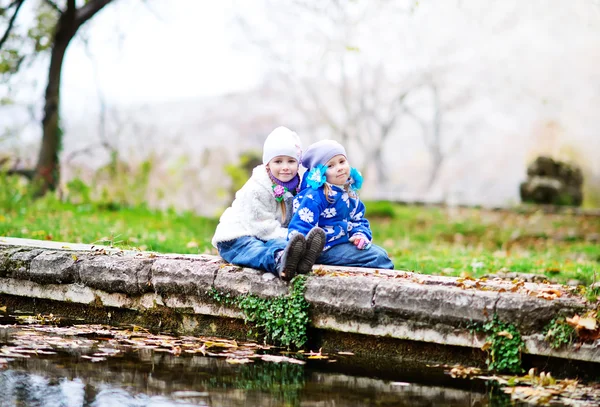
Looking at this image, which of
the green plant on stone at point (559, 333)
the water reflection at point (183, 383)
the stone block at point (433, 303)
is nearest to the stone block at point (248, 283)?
the water reflection at point (183, 383)

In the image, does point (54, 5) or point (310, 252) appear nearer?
point (310, 252)

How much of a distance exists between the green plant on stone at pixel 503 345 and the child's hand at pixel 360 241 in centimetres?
137

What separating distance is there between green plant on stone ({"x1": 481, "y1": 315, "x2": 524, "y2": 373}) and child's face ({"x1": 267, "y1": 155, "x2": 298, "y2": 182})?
1899 millimetres

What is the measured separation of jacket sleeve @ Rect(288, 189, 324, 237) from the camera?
481cm

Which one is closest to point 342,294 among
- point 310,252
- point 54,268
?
point 310,252

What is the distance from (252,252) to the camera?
4773 millimetres

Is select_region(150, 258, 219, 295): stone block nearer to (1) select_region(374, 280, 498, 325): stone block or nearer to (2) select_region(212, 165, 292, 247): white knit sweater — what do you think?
(2) select_region(212, 165, 292, 247): white knit sweater

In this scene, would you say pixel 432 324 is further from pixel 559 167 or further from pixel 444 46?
pixel 444 46

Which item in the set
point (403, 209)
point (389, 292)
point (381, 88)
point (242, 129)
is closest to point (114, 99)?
point (242, 129)

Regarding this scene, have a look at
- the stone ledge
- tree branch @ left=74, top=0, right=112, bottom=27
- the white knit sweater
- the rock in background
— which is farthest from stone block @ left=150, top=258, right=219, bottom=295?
the rock in background

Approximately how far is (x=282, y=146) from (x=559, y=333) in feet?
7.70

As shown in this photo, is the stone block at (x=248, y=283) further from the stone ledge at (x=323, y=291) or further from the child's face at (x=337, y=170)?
the child's face at (x=337, y=170)

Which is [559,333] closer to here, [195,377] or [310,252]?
[310,252]

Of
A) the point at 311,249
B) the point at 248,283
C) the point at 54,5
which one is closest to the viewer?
the point at 311,249
